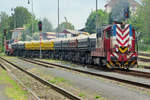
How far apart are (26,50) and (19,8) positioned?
10077 centimetres

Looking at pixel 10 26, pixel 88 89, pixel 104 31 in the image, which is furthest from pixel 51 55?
pixel 10 26

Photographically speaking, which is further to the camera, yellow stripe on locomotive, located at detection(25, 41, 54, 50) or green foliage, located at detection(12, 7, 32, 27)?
green foliage, located at detection(12, 7, 32, 27)

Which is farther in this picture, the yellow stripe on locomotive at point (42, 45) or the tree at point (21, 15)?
the tree at point (21, 15)

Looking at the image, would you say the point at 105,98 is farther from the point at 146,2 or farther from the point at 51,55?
the point at 146,2

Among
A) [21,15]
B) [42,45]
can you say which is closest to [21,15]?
[21,15]

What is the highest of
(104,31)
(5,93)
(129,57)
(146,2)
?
(146,2)

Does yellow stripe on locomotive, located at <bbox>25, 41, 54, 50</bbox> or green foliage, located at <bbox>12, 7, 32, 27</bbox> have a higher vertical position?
green foliage, located at <bbox>12, 7, 32, 27</bbox>

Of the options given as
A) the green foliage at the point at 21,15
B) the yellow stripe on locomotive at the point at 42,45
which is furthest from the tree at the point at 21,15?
the yellow stripe on locomotive at the point at 42,45

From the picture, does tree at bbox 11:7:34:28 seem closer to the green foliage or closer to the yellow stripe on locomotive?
the green foliage

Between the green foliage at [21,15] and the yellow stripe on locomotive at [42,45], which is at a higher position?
the green foliage at [21,15]

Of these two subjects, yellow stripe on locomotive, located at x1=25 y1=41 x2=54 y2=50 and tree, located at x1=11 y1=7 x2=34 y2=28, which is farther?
tree, located at x1=11 y1=7 x2=34 y2=28

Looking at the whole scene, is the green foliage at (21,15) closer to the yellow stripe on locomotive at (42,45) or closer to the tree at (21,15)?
the tree at (21,15)

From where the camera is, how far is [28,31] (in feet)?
387

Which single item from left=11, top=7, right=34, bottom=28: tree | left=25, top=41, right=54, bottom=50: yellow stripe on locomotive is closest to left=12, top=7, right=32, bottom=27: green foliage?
left=11, top=7, right=34, bottom=28: tree
